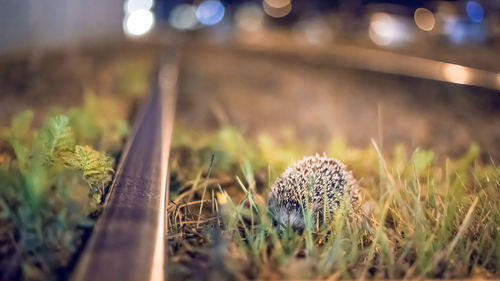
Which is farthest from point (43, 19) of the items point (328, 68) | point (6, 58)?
point (328, 68)

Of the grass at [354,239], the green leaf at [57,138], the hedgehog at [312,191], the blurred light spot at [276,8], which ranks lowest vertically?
the grass at [354,239]

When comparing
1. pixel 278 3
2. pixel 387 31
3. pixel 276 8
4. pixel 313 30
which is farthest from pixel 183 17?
pixel 387 31

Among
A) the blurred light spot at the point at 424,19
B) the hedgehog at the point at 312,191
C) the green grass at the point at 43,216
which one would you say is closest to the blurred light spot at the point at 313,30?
the blurred light spot at the point at 424,19

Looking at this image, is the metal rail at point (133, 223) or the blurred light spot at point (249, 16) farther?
the blurred light spot at point (249, 16)

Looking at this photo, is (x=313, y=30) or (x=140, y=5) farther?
(x=313, y=30)

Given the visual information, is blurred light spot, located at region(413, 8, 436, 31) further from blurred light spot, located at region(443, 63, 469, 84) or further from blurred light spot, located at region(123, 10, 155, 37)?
blurred light spot, located at region(123, 10, 155, 37)

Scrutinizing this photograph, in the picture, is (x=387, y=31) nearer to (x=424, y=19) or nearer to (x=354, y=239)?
(x=424, y=19)

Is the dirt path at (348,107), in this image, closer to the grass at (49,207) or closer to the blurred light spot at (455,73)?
the blurred light spot at (455,73)
